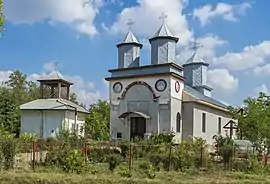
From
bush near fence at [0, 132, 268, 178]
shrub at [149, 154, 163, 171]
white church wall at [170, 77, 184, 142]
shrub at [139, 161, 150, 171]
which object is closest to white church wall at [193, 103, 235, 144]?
white church wall at [170, 77, 184, 142]

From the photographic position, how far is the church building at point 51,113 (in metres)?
34.9

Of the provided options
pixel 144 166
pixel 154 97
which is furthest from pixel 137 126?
pixel 144 166

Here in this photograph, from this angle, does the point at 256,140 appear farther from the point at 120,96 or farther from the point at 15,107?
the point at 15,107

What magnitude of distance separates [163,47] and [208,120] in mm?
8149

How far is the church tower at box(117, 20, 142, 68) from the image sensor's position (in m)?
37.3

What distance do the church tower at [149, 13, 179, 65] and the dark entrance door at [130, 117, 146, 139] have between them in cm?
495

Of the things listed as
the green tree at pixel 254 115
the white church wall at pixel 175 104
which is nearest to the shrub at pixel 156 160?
the green tree at pixel 254 115

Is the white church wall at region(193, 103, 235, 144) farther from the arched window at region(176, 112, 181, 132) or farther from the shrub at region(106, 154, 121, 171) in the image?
the shrub at region(106, 154, 121, 171)

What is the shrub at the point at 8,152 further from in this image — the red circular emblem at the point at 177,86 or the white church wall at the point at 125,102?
the red circular emblem at the point at 177,86

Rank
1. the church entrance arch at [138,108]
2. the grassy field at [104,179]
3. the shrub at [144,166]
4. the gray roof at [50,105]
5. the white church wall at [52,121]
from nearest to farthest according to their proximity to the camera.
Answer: the grassy field at [104,179]
the shrub at [144,166]
the church entrance arch at [138,108]
the white church wall at [52,121]
the gray roof at [50,105]

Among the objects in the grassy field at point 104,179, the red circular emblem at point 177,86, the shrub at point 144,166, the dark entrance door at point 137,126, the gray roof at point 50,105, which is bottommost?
the grassy field at point 104,179

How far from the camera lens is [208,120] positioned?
126 ft

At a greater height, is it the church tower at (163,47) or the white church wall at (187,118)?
the church tower at (163,47)

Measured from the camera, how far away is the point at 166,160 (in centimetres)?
1595
